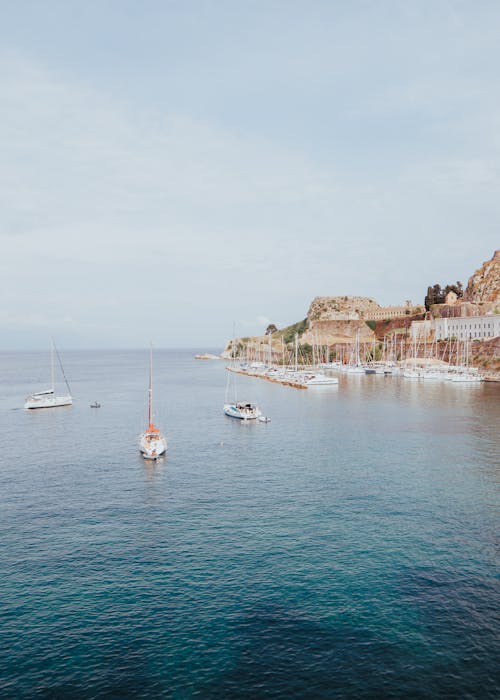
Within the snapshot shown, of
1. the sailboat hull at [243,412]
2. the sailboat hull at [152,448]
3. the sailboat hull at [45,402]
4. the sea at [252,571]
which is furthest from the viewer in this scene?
the sailboat hull at [45,402]

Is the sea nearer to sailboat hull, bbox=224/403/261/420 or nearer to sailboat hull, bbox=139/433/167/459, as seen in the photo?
sailboat hull, bbox=139/433/167/459

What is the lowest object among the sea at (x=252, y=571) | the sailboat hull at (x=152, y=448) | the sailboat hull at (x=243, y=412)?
the sea at (x=252, y=571)

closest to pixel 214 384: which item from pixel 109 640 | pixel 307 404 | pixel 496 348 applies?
pixel 307 404

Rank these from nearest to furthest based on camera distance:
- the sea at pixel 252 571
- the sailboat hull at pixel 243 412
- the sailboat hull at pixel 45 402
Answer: the sea at pixel 252 571 → the sailboat hull at pixel 243 412 → the sailboat hull at pixel 45 402

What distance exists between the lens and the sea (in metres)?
26.8

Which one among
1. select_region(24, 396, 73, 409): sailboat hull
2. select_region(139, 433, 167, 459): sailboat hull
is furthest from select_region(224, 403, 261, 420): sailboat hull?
select_region(24, 396, 73, 409): sailboat hull

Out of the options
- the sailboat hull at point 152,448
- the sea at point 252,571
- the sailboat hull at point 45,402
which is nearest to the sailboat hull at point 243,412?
the sea at point 252,571

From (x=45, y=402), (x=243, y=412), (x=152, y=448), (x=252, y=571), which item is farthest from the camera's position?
(x=45, y=402)

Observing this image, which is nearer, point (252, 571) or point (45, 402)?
point (252, 571)

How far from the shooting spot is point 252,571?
36.8 m

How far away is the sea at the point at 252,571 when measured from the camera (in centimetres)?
2683

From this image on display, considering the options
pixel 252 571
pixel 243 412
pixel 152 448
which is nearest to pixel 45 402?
pixel 243 412

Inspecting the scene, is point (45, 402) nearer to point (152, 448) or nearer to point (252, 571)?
point (152, 448)

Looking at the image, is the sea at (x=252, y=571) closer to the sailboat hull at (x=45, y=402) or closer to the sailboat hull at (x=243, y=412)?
the sailboat hull at (x=243, y=412)
